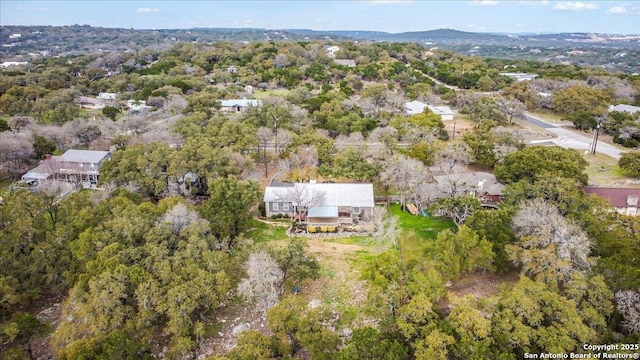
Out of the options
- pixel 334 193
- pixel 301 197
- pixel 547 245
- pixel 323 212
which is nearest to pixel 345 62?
pixel 334 193

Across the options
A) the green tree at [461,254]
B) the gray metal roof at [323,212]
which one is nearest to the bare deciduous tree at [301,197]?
the gray metal roof at [323,212]

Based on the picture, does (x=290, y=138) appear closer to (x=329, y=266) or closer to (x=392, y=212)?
(x=392, y=212)

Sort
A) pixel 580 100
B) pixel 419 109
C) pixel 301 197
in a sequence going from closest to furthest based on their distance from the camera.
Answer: pixel 301 197, pixel 419 109, pixel 580 100

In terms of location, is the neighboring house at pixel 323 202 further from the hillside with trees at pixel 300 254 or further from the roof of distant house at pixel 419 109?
the roof of distant house at pixel 419 109

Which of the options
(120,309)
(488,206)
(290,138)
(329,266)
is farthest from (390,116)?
(120,309)

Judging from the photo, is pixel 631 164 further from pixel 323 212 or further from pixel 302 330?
pixel 302 330
